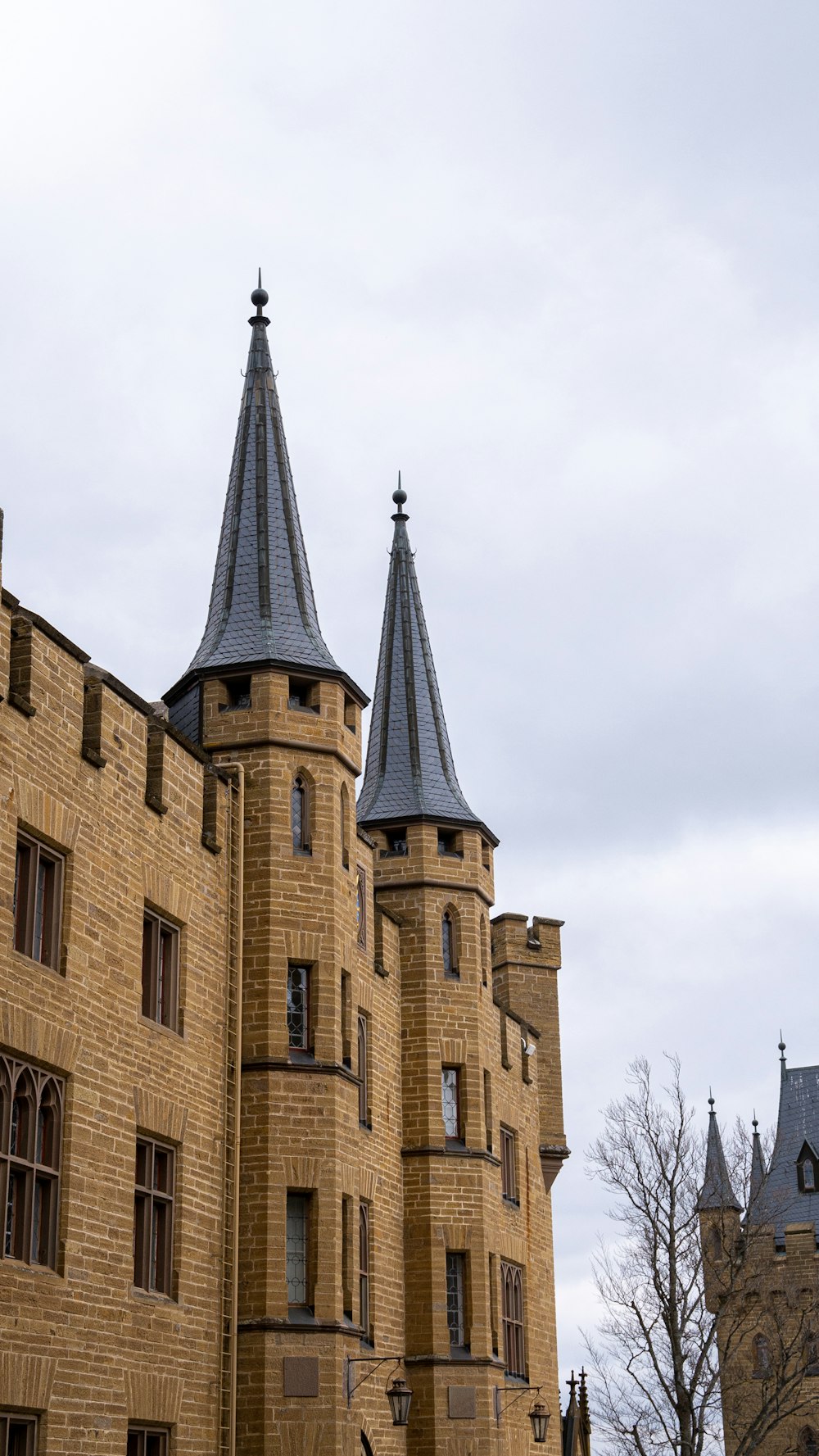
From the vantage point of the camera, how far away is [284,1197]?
2327cm

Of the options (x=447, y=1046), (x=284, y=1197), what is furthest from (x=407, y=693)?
(x=284, y=1197)

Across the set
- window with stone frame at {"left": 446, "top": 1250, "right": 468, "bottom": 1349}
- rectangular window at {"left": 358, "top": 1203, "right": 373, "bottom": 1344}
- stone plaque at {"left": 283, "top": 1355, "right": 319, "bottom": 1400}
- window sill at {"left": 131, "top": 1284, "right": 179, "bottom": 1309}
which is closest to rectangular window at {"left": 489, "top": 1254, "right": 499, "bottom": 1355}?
window with stone frame at {"left": 446, "top": 1250, "right": 468, "bottom": 1349}

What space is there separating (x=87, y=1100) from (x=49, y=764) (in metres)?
3.46

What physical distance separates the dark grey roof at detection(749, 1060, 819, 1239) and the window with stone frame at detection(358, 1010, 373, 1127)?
137 feet

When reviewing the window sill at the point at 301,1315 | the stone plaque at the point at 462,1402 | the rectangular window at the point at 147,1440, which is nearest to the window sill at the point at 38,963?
the rectangular window at the point at 147,1440

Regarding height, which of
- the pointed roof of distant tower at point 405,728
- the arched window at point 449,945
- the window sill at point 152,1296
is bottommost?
the window sill at point 152,1296

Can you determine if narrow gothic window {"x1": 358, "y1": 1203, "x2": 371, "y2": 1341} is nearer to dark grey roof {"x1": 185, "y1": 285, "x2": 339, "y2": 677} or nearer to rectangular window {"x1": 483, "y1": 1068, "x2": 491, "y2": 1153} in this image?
rectangular window {"x1": 483, "y1": 1068, "x2": 491, "y2": 1153}

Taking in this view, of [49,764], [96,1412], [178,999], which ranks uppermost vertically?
[49,764]

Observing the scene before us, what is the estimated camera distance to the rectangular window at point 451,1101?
2989 centimetres

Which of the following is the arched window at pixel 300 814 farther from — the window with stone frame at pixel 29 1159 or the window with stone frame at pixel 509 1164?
the window with stone frame at pixel 509 1164

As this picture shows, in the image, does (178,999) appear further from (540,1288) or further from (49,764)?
(540,1288)

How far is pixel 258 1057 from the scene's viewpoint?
23.8m

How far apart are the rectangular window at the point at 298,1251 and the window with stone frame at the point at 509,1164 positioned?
958 cm

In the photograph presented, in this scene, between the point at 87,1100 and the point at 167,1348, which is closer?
the point at 87,1100
